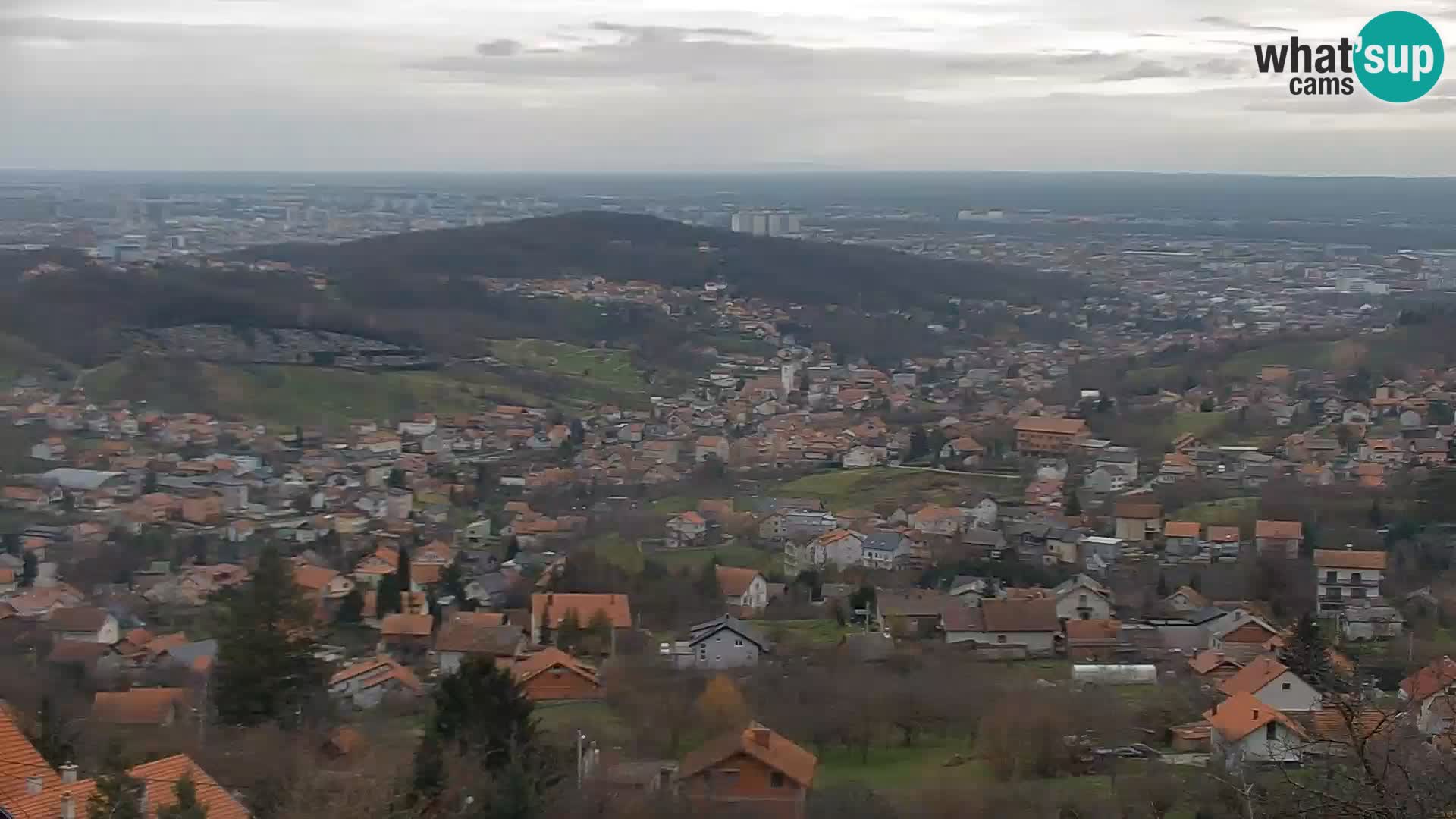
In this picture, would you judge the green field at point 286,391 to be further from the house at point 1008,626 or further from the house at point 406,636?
the house at point 1008,626

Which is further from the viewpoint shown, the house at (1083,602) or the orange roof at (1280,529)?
the orange roof at (1280,529)

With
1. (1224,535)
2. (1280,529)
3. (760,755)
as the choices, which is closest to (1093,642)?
(1280,529)

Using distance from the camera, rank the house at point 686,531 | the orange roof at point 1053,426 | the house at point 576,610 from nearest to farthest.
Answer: the house at point 576,610
the house at point 686,531
the orange roof at point 1053,426

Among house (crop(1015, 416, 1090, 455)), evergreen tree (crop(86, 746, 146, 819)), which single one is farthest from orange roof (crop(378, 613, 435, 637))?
house (crop(1015, 416, 1090, 455))

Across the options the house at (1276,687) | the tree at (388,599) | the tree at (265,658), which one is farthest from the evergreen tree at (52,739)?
the tree at (388,599)

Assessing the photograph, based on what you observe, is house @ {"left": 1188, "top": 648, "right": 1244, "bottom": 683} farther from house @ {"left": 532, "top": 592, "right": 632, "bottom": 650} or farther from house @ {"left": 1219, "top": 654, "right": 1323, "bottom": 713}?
house @ {"left": 532, "top": 592, "right": 632, "bottom": 650}

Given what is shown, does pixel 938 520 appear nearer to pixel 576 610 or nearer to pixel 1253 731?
pixel 576 610

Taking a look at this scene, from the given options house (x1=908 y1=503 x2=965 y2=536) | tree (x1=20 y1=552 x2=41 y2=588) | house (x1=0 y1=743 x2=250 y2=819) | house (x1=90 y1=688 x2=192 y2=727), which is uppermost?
house (x1=0 y1=743 x2=250 y2=819)
